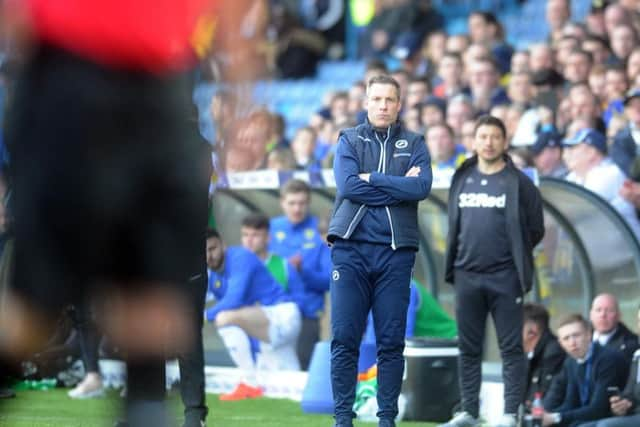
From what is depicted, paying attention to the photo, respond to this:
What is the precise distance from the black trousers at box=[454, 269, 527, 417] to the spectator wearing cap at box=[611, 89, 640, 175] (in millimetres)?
2282

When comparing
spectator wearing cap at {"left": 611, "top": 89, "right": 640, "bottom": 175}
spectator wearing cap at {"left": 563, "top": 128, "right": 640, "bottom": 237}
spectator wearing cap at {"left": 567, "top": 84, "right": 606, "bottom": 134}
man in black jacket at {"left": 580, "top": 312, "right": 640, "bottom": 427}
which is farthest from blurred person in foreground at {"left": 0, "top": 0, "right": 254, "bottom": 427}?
spectator wearing cap at {"left": 567, "top": 84, "right": 606, "bottom": 134}

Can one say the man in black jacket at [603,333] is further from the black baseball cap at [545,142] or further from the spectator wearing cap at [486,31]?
the spectator wearing cap at [486,31]

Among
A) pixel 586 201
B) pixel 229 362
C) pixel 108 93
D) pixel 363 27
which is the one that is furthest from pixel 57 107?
pixel 363 27

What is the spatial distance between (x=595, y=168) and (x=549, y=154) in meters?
0.83

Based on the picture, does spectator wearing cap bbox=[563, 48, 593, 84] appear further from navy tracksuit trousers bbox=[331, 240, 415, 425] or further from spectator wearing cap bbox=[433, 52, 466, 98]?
navy tracksuit trousers bbox=[331, 240, 415, 425]

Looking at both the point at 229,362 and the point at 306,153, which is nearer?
the point at 229,362

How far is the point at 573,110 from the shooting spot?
1238 cm

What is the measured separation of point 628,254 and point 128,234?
717cm

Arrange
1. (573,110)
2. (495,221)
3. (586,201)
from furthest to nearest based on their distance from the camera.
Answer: (573,110), (586,201), (495,221)

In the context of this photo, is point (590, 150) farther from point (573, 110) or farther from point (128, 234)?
point (128, 234)

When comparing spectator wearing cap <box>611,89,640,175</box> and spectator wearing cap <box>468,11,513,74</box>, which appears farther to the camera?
spectator wearing cap <box>468,11,513,74</box>

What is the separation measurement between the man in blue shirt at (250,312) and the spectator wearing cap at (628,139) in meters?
2.93

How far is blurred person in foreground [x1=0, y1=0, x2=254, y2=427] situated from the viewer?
12.0 feet

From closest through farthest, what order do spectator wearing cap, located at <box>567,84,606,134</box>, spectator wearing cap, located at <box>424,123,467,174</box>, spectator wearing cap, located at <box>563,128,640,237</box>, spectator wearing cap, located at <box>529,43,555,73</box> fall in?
1. spectator wearing cap, located at <box>563,128,640,237</box>
2. spectator wearing cap, located at <box>424,123,467,174</box>
3. spectator wearing cap, located at <box>567,84,606,134</box>
4. spectator wearing cap, located at <box>529,43,555,73</box>
